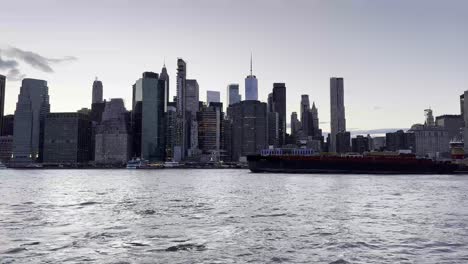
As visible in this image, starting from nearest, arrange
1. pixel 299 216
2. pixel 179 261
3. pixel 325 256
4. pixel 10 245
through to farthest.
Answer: pixel 179 261
pixel 325 256
pixel 10 245
pixel 299 216

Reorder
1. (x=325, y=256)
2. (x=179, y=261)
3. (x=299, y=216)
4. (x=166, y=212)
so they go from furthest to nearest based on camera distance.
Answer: (x=166, y=212), (x=299, y=216), (x=325, y=256), (x=179, y=261)

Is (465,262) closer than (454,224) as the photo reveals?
Yes

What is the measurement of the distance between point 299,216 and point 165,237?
16104mm

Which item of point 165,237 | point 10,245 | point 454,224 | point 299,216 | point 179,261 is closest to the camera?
point 179,261

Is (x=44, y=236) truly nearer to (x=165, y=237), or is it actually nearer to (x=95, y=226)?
(x=95, y=226)

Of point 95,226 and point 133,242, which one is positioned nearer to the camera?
point 133,242

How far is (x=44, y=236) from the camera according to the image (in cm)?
2970

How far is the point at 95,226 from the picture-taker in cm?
3447

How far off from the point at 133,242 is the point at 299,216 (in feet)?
61.1

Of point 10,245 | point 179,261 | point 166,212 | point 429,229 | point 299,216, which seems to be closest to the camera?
point 179,261

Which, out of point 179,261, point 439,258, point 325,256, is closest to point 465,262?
point 439,258

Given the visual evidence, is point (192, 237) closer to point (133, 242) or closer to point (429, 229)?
point (133, 242)

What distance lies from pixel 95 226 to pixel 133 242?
8395 millimetres

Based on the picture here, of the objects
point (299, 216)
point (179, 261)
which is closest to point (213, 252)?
point (179, 261)
